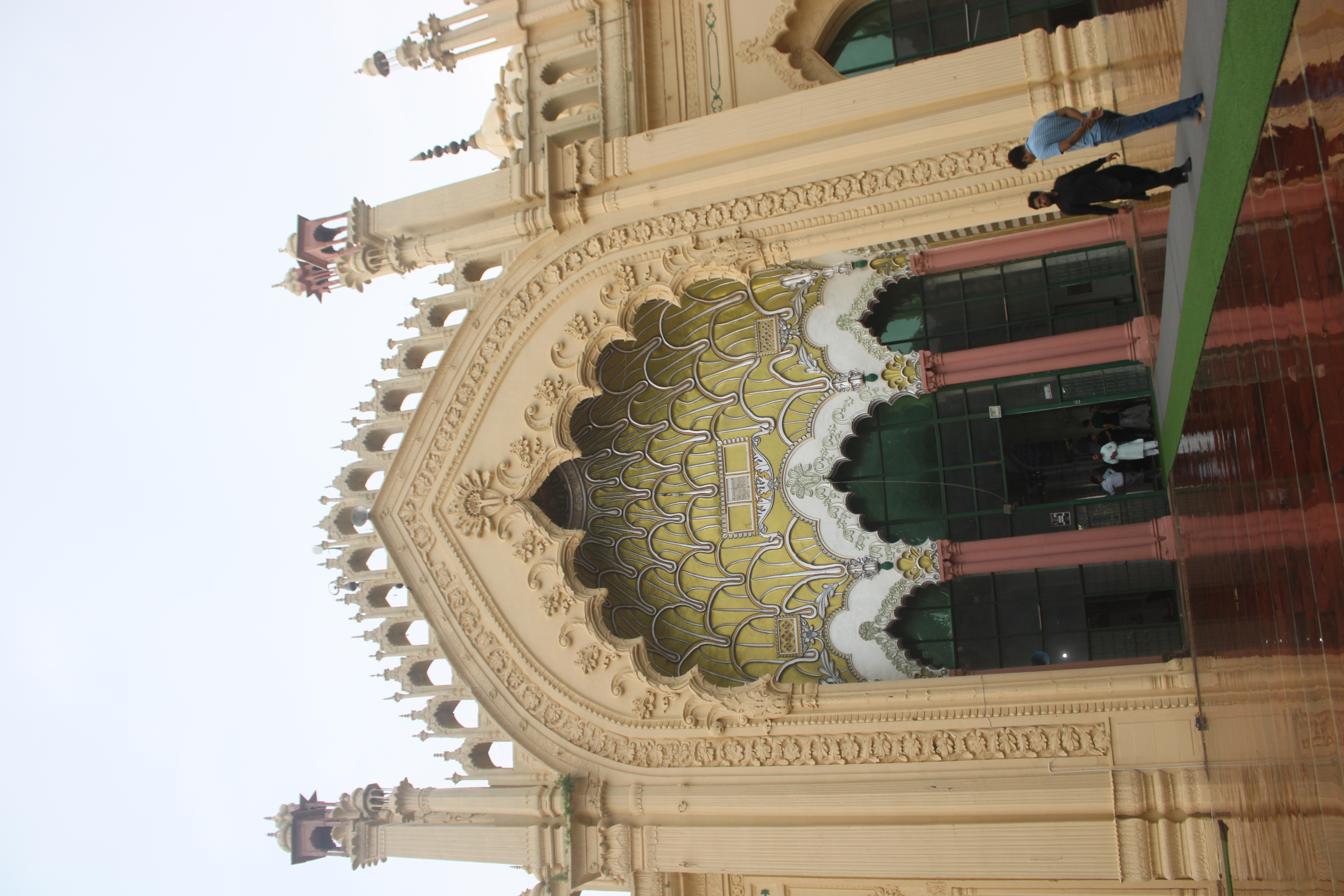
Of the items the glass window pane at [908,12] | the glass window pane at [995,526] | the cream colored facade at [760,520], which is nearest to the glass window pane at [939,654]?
the cream colored facade at [760,520]

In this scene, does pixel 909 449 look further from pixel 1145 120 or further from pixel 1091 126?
pixel 1145 120

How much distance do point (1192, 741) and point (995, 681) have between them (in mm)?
1454

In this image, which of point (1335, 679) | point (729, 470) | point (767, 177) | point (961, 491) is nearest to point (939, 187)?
point (767, 177)

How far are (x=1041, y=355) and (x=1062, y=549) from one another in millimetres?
1834

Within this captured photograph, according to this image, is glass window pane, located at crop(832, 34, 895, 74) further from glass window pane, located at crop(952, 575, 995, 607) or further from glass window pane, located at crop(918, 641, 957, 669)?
glass window pane, located at crop(918, 641, 957, 669)

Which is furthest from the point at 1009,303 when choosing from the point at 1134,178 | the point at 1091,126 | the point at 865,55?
the point at 1091,126

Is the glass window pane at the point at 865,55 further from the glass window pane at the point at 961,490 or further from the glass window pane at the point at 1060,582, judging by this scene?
the glass window pane at the point at 1060,582

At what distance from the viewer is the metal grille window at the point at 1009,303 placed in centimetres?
882

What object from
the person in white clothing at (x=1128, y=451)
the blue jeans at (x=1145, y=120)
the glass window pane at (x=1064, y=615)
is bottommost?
the glass window pane at (x=1064, y=615)

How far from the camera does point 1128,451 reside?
27.8 ft

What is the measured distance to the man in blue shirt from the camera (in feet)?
16.3

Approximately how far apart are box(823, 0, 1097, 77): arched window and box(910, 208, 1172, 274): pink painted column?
75.4 inches

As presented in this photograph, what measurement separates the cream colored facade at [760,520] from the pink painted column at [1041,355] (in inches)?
10.9

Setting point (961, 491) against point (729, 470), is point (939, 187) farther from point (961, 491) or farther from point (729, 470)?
point (729, 470)
